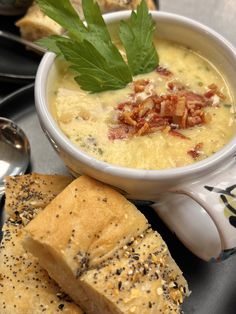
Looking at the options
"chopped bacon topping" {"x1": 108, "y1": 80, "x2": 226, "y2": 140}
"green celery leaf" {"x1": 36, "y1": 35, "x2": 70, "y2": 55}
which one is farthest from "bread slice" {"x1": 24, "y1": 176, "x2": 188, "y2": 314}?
"green celery leaf" {"x1": 36, "y1": 35, "x2": 70, "y2": 55}

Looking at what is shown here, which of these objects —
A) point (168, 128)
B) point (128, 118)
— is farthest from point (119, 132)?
point (168, 128)

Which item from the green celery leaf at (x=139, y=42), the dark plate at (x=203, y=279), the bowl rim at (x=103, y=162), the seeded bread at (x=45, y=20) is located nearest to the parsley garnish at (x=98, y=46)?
the green celery leaf at (x=139, y=42)

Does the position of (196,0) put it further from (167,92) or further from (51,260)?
(51,260)

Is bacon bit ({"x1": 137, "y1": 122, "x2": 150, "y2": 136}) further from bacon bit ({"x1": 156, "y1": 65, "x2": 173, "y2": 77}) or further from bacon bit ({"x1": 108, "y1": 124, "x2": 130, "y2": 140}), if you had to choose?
bacon bit ({"x1": 156, "y1": 65, "x2": 173, "y2": 77})

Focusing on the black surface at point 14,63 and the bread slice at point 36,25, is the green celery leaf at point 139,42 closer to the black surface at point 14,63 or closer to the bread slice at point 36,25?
the black surface at point 14,63

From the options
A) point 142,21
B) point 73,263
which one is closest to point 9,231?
point 73,263

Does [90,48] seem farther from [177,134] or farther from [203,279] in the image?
[203,279]
